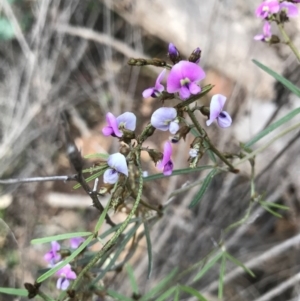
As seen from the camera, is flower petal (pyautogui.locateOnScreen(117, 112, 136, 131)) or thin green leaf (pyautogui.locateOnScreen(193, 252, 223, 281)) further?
thin green leaf (pyautogui.locateOnScreen(193, 252, 223, 281))

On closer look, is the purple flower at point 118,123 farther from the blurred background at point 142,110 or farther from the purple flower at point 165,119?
the blurred background at point 142,110

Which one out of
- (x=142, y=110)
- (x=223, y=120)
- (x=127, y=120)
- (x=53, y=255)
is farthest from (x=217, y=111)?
(x=142, y=110)

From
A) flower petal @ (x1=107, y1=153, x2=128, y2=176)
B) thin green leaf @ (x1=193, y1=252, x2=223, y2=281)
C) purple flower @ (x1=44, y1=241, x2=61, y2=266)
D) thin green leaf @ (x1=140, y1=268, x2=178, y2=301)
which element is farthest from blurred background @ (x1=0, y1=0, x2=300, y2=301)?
flower petal @ (x1=107, y1=153, x2=128, y2=176)

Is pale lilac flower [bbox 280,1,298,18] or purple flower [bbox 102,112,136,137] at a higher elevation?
pale lilac flower [bbox 280,1,298,18]

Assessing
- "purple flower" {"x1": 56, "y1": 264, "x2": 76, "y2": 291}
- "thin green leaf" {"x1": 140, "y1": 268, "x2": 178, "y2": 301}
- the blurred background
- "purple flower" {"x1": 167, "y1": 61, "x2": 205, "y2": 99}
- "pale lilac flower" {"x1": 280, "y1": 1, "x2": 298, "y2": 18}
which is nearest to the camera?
"purple flower" {"x1": 167, "y1": 61, "x2": 205, "y2": 99}

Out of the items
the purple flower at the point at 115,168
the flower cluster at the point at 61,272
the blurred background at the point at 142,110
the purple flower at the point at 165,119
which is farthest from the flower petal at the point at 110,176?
the blurred background at the point at 142,110

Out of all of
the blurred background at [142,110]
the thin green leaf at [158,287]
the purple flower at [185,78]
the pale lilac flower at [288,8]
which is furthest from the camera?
the blurred background at [142,110]

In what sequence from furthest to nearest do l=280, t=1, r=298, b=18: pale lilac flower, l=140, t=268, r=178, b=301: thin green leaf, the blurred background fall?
1. the blurred background
2. l=140, t=268, r=178, b=301: thin green leaf
3. l=280, t=1, r=298, b=18: pale lilac flower

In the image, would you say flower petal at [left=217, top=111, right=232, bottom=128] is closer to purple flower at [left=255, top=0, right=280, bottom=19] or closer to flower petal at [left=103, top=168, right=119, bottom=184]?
flower petal at [left=103, top=168, right=119, bottom=184]
